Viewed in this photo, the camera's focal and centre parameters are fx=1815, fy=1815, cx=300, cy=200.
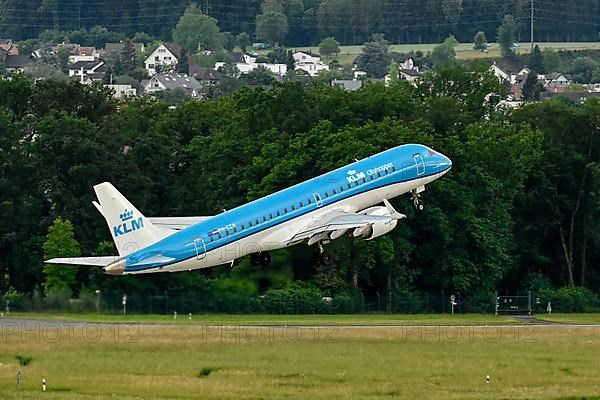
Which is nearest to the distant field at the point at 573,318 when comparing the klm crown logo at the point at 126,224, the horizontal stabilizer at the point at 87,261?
the klm crown logo at the point at 126,224

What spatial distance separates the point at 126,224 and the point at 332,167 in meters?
36.3

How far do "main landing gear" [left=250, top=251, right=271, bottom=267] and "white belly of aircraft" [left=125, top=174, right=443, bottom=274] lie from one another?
0.64m

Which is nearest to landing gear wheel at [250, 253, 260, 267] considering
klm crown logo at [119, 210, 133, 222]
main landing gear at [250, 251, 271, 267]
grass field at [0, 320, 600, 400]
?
main landing gear at [250, 251, 271, 267]

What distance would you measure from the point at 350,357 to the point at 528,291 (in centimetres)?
5343

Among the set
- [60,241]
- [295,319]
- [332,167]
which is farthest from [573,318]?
[60,241]

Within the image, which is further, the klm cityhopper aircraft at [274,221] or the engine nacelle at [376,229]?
the engine nacelle at [376,229]

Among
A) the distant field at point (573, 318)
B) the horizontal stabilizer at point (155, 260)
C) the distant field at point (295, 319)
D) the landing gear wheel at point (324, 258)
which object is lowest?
the distant field at point (573, 318)

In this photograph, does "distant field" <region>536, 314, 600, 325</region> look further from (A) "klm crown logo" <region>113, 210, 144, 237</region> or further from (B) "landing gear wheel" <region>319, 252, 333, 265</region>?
(A) "klm crown logo" <region>113, 210, 144, 237</region>

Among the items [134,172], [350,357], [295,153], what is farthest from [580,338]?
[134,172]

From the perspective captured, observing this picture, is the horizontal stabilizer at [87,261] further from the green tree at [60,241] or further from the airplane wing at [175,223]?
the green tree at [60,241]

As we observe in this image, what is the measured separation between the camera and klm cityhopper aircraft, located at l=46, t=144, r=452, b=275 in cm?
9044

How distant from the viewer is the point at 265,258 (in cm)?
9794

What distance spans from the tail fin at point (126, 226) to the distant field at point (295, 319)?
12.7 feet

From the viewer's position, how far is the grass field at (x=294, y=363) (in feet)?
224
